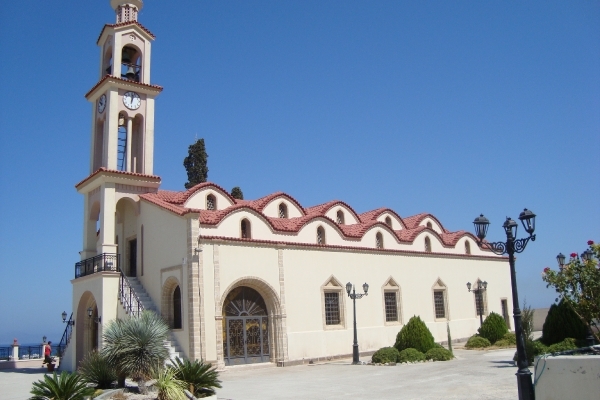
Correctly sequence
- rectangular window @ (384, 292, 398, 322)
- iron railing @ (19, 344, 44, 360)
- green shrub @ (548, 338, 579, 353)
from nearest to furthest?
green shrub @ (548, 338, 579, 353) < rectangular window @ (384, 292, 398, 322) < iron railing @ (19, 344, 44, 360)

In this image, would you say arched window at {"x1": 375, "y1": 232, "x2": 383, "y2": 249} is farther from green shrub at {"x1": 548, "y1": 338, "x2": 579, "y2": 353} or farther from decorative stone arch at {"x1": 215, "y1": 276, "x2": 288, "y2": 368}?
green shrub at {"x1": 548, "y1": 338, "x2": 579, "y2": 353}

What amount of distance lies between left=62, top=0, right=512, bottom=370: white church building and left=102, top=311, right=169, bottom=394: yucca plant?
19.4ft

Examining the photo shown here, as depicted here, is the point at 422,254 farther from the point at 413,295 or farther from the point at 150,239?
the point at 150,239

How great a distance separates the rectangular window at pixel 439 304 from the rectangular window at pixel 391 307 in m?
3.29

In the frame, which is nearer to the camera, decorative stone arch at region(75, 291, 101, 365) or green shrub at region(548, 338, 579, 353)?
green shrub at region(548, 338, 579, 353)

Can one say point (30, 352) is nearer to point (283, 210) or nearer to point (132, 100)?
point (132, 100)

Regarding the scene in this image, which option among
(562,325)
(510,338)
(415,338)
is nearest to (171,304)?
(415,338)

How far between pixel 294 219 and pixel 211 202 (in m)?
4.08

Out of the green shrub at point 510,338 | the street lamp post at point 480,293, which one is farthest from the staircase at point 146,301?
the street lamp post at point 480,293

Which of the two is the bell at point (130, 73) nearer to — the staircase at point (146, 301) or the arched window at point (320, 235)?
the staircase at point (146, 301)

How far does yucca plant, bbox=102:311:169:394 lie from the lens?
579 inches

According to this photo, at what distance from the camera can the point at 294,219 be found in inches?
1076

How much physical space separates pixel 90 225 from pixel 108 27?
30.4 feet

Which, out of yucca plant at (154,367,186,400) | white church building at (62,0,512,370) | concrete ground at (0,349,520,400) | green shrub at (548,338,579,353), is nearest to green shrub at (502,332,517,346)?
white church building at (62,0,512,370)
